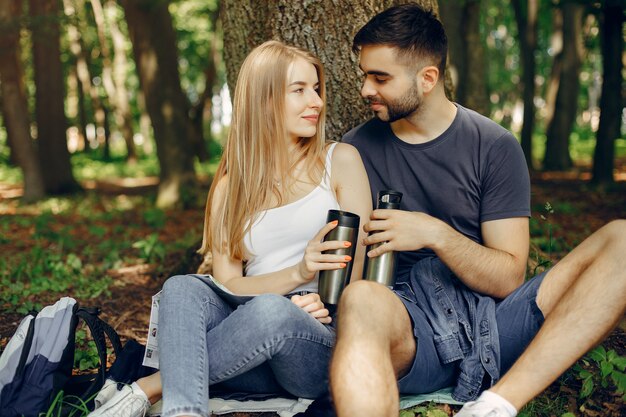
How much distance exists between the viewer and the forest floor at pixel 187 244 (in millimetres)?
3299

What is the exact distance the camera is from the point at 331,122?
441cm

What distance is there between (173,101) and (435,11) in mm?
6814

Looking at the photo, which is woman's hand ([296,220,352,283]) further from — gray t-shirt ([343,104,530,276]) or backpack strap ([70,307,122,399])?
backpack strap ([70,307,122,399])

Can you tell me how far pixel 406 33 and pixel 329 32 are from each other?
0.98m

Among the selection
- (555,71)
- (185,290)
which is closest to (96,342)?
(185,290)

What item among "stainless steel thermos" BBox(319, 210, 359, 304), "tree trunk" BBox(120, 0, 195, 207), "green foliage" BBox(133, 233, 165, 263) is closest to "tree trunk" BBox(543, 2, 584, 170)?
"tree trunk" BBox(120, 0, 195, 207)

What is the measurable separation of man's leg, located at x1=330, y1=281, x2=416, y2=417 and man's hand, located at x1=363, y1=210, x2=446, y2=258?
0.24 metres

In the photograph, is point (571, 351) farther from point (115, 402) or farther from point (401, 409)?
point (115, 402)

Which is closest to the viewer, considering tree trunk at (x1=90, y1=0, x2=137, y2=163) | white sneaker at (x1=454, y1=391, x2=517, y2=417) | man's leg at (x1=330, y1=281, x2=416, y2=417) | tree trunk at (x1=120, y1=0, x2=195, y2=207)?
man's leg at (x1=330, y1=281, x2=416, y2=417)

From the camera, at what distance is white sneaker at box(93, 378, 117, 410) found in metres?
3.03

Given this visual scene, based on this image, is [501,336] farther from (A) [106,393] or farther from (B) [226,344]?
(A) [106,393]

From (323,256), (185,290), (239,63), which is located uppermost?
(239,63)

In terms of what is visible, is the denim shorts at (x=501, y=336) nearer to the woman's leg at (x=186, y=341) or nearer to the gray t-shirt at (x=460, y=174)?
the gray t-shirt at (x=460, y=174)

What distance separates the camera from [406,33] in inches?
133
